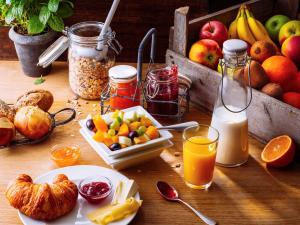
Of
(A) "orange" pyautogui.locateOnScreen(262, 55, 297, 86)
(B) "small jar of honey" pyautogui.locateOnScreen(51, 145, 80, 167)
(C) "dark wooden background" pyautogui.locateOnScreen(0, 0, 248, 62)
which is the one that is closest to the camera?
(B) "small jar of honey" pyautogui.locateOnScreen(51, 145, 80, 167)

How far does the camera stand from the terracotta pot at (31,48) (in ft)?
5.92

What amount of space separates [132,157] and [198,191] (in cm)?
19

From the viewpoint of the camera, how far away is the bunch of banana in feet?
5.77

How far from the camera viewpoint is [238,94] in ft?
4.62

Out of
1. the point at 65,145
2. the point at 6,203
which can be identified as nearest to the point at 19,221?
the point at 6,203

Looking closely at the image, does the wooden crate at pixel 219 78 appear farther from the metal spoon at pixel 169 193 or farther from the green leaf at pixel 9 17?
the green leaf at pixel 9 17

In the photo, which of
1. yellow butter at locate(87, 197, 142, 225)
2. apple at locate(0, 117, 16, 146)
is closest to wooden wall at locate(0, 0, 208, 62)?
apple at locate(0, 117, 16, 146)

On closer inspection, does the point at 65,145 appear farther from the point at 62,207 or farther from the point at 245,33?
the point at 245,33

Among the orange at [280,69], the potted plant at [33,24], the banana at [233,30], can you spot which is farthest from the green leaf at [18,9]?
the orange at [280,69]

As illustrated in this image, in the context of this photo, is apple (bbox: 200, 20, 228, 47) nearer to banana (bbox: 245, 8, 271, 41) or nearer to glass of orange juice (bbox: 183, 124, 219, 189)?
banana (bbox: 245, 8, 271, 41)

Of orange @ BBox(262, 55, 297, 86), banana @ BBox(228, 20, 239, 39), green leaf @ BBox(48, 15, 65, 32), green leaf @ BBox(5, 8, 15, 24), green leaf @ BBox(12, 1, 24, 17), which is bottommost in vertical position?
orange @ BBox(262, 55, 297, 86)

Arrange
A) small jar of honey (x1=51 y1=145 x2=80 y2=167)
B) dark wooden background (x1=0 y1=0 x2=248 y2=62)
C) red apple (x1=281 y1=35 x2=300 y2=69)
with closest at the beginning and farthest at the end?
small jar of honey (x1=51 y1=145 x2=80 y2=167) < red apple (x1=281 y1=35 x2=300 y2=69) < dark wooden background (x1=0 y1=0 x2=248 y2=62)

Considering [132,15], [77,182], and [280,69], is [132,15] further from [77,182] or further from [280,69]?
[77,182]

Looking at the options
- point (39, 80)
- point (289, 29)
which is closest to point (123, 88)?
point (39, 80)
